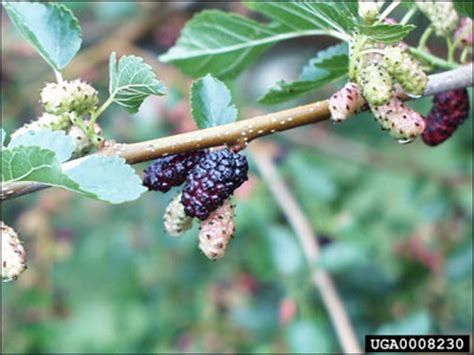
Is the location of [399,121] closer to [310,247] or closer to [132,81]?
[132,81]

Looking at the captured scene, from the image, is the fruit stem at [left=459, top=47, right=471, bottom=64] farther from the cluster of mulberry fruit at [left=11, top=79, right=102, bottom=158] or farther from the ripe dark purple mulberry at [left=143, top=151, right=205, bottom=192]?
the cluster of mulberry fruit at [left=11, top=79, right=102, bottom=158]

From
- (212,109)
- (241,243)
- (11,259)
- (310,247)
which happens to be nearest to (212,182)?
(212,109)

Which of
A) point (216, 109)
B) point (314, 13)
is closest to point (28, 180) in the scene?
point (216, 109)

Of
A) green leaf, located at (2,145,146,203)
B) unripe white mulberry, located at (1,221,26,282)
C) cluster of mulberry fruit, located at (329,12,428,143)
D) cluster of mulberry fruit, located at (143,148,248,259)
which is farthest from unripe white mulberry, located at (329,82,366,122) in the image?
unripe white mulberry, located at (1,221,26,282)

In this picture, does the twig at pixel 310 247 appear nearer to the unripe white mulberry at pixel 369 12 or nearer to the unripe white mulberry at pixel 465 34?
the unripe white mulberry at pixel 465 34

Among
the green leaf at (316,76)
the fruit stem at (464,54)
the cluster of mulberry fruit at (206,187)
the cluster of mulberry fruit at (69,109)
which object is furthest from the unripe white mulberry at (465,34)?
the cluster of mulberry fruit at (69,109)
